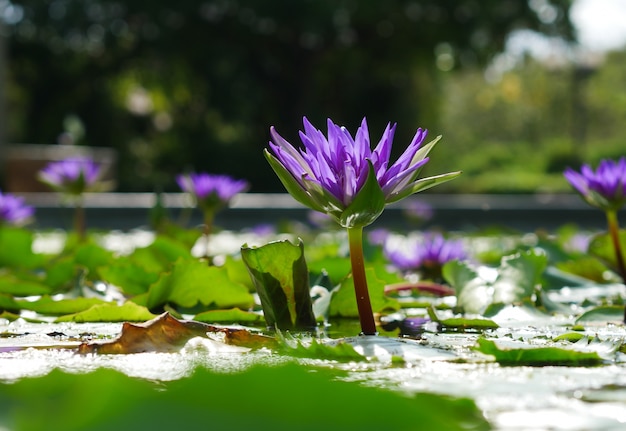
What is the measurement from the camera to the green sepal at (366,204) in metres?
0.71

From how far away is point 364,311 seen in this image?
2.56ft

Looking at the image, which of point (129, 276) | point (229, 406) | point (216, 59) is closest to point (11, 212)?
point (129, 276)

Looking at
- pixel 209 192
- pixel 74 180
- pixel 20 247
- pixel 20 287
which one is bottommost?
pixel 20 287

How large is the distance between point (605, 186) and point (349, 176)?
0.50 m

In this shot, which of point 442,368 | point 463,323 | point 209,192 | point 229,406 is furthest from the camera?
point 209,192

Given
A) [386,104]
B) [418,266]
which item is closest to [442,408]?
[418,266]

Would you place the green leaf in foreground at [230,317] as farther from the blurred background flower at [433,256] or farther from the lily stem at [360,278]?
the blurred background flower at [433,256]

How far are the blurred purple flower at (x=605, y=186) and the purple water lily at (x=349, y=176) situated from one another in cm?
40

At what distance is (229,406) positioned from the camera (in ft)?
1.03

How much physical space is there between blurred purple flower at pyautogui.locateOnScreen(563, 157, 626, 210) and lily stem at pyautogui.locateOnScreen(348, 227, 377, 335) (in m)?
0.45

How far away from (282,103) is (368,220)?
15.5m

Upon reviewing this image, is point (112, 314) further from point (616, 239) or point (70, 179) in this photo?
point (70, 179)

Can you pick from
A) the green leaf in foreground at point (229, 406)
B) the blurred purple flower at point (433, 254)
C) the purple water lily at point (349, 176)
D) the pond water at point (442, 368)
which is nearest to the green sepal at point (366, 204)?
the purple water lily at point (349, 176)

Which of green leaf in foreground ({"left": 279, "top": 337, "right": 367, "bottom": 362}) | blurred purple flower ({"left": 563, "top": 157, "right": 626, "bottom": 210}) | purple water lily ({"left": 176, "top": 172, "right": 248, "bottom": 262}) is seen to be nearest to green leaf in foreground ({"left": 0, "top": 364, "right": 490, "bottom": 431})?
green leaf in foreground ({"left": 279, "top": 337, "right": 367, "bottom": 362})
